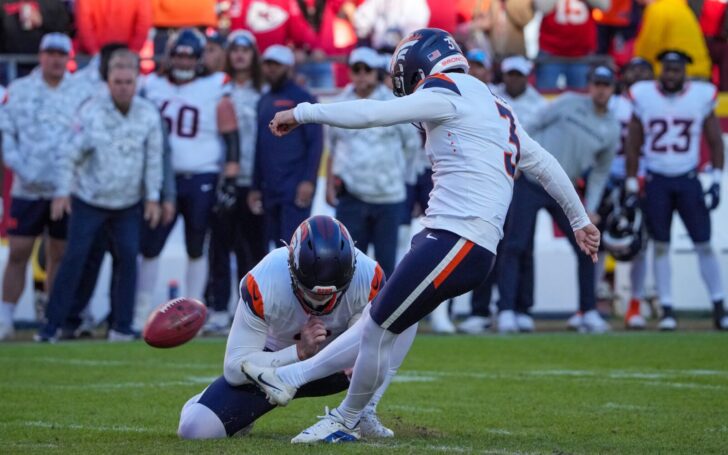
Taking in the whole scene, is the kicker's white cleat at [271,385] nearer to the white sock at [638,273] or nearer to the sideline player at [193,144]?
the sideline player at [193,144]

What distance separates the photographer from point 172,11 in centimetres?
1249

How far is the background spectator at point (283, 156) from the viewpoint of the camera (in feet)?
34.6

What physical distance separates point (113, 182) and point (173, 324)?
438 centimetres

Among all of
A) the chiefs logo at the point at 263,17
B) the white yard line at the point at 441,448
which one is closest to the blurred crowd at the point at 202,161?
the chiefs logo at the point at 263,17

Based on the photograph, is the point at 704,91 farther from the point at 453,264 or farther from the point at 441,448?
the point at 441,448

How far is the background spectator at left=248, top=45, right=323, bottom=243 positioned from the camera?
10.6 meters

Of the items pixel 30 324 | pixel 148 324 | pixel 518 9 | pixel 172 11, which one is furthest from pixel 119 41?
pixel 148 324

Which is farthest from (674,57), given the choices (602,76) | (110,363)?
(110,363)

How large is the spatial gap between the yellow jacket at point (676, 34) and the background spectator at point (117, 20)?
470 cm

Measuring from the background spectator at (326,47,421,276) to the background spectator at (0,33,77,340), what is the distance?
2041 millimetres

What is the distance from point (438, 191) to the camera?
17.3 feet

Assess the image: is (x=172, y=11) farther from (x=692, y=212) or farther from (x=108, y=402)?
(x=108, y=402)

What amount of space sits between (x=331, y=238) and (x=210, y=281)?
6316 mm

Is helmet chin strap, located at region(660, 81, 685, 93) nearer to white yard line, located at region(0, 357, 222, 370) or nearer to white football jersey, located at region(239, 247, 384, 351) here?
white yard line, located at region(0, 357, 222, 370)
